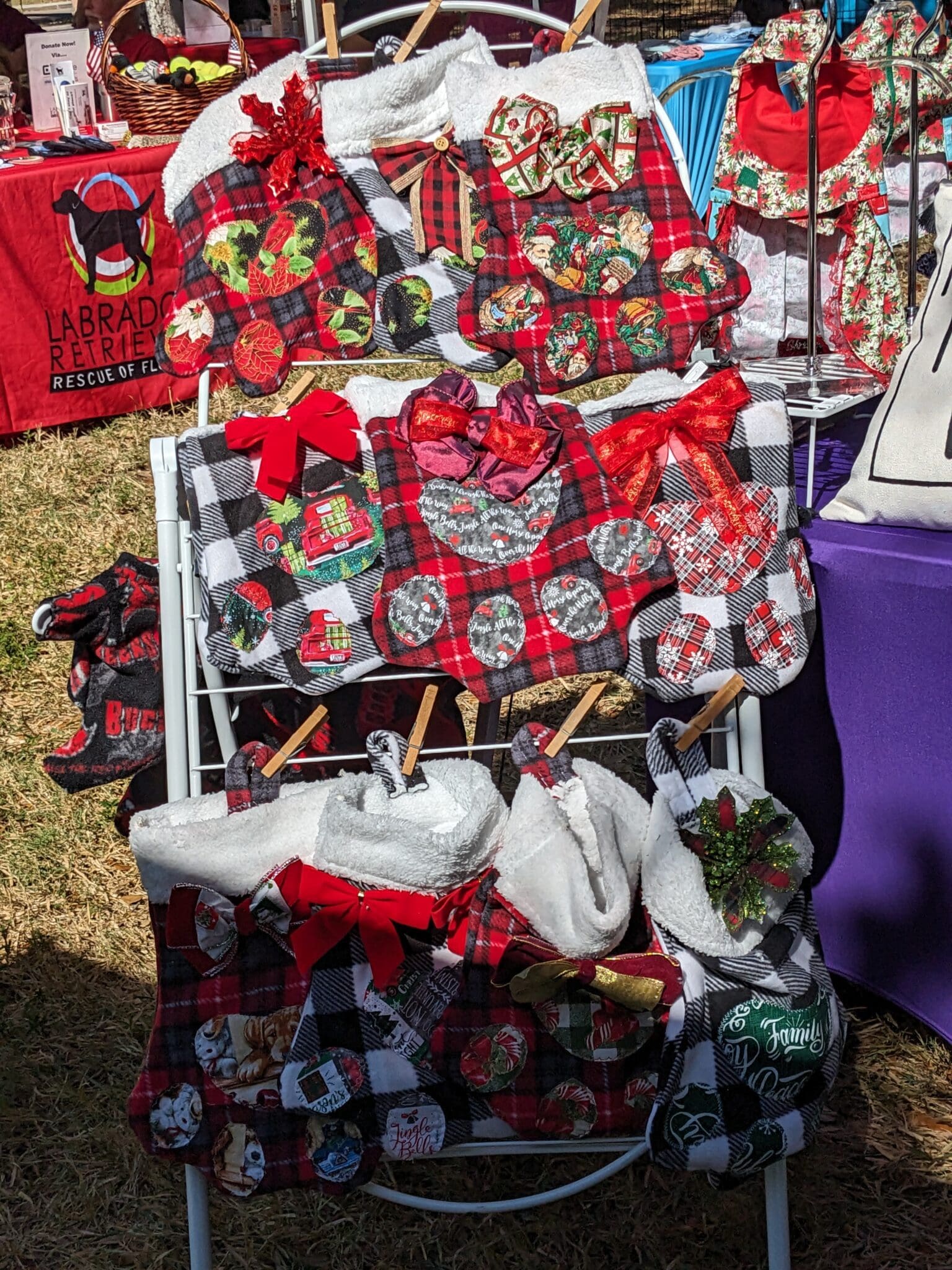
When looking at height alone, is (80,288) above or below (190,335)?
below

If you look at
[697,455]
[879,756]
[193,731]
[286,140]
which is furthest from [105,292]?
[879,756]

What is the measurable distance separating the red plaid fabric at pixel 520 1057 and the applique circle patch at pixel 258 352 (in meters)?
1.00

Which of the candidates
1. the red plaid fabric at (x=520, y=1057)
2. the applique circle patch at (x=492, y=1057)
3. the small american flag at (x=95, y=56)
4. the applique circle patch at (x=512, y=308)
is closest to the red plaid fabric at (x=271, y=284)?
the applique circle patch at (x=512, y=308)

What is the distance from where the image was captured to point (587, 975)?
1493 millimetres

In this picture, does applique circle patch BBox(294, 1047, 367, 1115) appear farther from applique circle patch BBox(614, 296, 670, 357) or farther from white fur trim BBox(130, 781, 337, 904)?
applique circle patch BBox(614, 296, 670, 357)

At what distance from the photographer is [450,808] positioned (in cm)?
163

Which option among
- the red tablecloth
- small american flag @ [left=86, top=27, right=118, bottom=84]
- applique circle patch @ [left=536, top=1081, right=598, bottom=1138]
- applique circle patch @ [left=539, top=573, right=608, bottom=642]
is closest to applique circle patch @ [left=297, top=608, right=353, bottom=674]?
applique circle patch @ [left=539, top=573, right=608, bottom=642]

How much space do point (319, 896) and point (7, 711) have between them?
6.61 ft

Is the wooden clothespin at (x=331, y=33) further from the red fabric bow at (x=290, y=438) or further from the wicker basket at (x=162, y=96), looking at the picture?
the wicker basket at (x=162, y=96)

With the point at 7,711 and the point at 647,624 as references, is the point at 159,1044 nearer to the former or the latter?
the point at 647,624

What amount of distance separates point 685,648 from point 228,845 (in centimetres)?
64

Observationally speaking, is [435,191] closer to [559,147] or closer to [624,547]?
[559,147]

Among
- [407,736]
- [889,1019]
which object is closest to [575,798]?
[407,736]

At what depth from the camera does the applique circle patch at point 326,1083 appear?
5.02 ft
